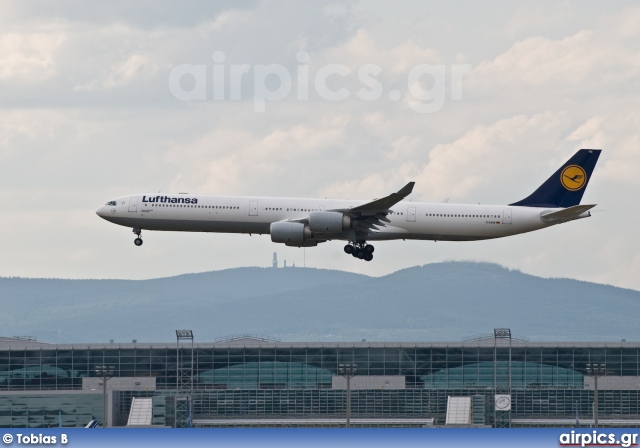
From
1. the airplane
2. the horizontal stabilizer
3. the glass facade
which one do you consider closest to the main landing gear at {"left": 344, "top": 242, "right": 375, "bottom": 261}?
the airplane

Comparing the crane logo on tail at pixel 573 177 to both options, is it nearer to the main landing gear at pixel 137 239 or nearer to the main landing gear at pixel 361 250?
the main landing gear at pixel 361 250

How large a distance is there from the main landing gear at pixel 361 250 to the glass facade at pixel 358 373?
89.7ft

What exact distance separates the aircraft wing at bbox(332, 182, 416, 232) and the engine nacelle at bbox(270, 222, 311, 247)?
10.4ft

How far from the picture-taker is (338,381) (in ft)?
397

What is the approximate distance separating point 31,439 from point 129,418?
218ft

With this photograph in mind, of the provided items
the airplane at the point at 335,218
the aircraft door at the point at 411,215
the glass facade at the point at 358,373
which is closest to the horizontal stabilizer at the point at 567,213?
the airplane at the point at 335,218

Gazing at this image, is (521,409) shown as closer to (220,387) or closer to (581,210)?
(220,387)

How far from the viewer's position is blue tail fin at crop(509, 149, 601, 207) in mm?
95938

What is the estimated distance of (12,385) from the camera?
121m

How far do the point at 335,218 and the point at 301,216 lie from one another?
8.42 feet

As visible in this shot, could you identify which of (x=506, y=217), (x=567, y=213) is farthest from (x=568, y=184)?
(x=567, y=213)

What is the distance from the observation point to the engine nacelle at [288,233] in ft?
292

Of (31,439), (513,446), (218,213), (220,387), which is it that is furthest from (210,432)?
(220,387)

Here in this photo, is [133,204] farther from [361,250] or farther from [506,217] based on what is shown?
[506,217]
